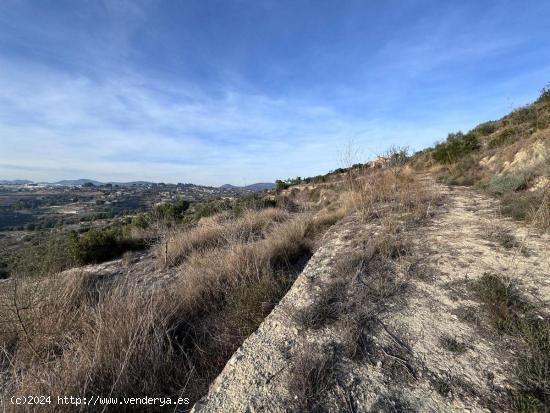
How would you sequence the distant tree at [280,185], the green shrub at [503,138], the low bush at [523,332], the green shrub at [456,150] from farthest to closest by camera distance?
the distant tree at [280,185] < the green shrub at [456,150] < the green shrub at [503,138] < the low bush at [523,332]

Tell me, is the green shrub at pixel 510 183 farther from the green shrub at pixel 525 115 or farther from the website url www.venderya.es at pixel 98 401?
the website url www.venderya.es at pixel 98 401

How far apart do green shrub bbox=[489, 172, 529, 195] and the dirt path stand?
3000 mm

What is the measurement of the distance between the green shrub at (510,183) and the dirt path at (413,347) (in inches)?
118

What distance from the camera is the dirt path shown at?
1.75 metres

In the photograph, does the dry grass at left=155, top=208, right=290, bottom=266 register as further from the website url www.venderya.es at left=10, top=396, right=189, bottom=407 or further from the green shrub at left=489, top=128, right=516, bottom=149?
the green shrub at left=489, top=128, right=516, bottom=149

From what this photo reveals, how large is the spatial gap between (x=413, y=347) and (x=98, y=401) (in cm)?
223

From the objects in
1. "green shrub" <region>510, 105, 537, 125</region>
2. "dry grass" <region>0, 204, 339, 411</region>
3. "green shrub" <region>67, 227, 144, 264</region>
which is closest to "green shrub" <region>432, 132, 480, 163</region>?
"green shrub" <region>510, 105, 537, 125</region>

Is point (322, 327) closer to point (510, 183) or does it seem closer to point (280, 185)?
point (510, 183)

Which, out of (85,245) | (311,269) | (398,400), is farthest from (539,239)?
(85,245)

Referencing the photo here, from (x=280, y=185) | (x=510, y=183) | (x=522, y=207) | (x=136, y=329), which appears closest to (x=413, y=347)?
(x=136, y=329)

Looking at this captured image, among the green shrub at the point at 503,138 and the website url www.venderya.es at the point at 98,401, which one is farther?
the green shrub at the point at 503,138

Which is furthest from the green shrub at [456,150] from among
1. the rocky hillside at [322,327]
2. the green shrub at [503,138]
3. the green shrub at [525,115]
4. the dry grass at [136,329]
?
the dry grass at [136,329]

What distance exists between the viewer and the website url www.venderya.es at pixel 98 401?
1683 millimetres

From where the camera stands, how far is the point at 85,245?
6641 millimetres
